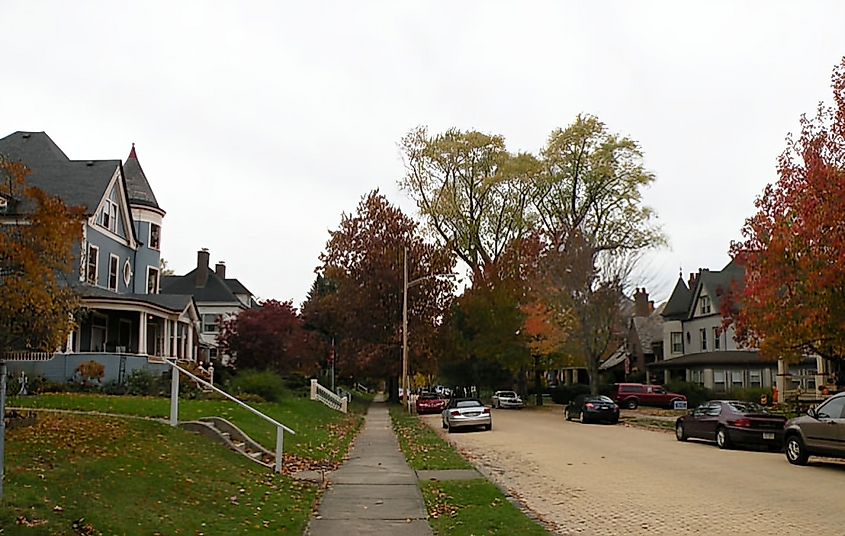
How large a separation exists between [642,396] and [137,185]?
31.4m

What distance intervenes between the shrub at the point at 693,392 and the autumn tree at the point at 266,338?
22879 mm

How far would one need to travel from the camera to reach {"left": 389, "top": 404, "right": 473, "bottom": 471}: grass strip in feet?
63.2

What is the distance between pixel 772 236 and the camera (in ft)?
85.7

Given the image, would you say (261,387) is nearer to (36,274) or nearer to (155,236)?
(155,236)

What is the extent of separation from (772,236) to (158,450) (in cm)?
1977

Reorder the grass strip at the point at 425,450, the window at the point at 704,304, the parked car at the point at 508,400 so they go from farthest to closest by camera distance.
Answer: the window at the point at 704,304, the parked car at the point at 508,400, the grass strip at the point at 425,450

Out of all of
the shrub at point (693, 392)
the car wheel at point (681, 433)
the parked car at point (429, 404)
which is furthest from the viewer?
the shrub at point (693, 392)

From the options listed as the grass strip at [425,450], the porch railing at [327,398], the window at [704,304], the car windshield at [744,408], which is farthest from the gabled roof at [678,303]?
the car windshield at [744,408]

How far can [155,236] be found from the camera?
4494 centimetres

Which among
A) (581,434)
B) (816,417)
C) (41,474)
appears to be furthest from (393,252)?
(41,474)

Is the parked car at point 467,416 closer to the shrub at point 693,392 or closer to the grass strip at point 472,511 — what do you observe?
the grass strip at point 472,511

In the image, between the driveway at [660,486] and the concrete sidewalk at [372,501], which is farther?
the driveway at [660,486]

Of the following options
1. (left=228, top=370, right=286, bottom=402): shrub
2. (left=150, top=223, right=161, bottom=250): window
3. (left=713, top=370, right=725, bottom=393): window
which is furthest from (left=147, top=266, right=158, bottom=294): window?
(left=713, top=370, right=725, bottom=393): window

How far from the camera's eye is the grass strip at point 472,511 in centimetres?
1104
